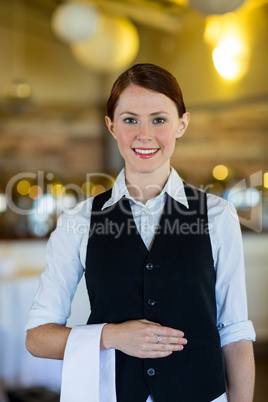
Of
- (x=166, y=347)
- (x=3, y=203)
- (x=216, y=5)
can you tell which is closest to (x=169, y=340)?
(x=166, y=347)

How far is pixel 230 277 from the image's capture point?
980 millimetres

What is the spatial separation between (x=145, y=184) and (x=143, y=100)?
18cm

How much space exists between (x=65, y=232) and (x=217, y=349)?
37cm

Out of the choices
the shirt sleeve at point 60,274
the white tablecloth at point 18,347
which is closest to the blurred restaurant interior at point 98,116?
the white tablecloth at point 18,347

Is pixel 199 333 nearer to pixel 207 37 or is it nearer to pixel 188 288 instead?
pixel 188 288

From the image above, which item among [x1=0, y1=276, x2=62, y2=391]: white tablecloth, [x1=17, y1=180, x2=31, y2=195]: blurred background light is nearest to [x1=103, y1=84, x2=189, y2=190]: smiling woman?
[x1=0, y1=276, x2=62, y2=391]: white tablecloth

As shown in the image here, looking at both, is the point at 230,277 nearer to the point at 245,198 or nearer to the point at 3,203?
the point at 245,198

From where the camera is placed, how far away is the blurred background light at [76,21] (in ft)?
11.3

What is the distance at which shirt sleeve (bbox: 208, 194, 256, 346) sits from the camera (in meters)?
0.98

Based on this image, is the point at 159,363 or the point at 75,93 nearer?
the point at 159,363

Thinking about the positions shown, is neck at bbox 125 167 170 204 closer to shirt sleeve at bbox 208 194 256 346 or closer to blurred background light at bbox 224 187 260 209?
shirt sleeve at bbox 208 194 256 346

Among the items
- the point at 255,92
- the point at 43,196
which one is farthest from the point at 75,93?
the point at 255,92

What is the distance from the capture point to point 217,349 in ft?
3.17

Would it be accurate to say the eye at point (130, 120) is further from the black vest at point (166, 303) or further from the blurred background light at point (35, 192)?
the blurred background light at point (35, 192)
